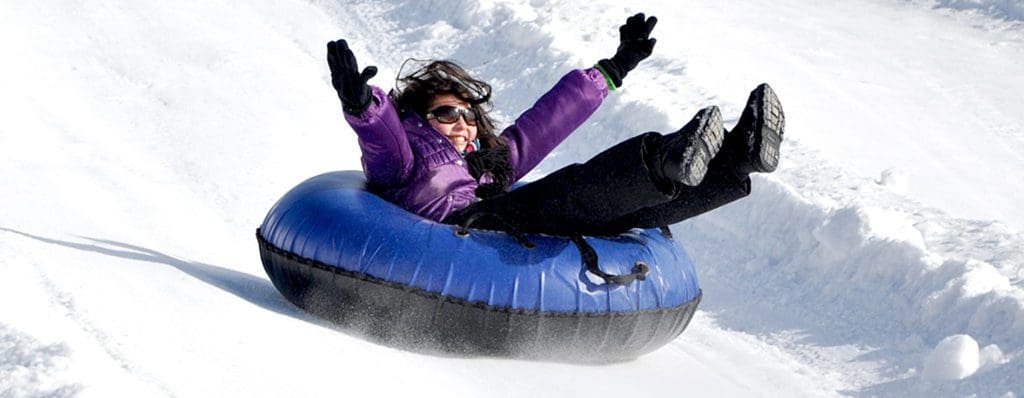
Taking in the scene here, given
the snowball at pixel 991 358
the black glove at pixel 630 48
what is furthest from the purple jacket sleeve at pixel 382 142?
the snowball at pixel 991 358

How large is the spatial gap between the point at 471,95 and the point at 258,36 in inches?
139

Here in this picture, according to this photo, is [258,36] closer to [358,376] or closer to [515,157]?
[515,157]

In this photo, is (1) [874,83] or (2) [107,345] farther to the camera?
(1) [874,83]

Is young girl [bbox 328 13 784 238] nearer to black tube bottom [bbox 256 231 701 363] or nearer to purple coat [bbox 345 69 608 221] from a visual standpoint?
purple coat [bbox 345 69 608 221]

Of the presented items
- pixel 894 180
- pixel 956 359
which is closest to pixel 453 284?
pixel 956 359

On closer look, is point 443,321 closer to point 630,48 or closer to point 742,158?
point 742,158

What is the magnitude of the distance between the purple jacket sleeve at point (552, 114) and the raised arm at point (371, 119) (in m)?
0.67

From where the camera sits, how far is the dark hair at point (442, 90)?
4156mm

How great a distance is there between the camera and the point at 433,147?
4.02 metres

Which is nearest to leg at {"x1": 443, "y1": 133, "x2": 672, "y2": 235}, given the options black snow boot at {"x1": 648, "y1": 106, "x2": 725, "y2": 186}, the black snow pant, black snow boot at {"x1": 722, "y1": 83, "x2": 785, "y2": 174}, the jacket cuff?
the black snow pant

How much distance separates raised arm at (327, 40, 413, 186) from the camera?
352 cm

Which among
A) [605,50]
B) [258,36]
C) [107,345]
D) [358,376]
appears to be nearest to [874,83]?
[605,50]

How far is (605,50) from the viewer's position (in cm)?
785

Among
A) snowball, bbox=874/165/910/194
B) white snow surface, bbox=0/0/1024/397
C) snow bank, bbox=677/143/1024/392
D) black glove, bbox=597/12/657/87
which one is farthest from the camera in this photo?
snowball, bbox=874/165/910/194
